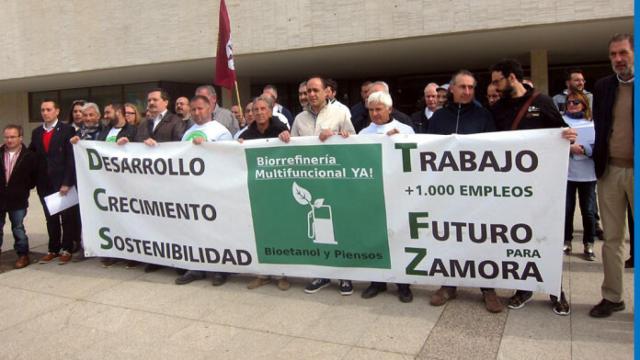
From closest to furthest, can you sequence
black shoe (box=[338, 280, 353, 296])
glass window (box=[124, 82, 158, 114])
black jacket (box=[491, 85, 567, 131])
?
black jacket (box=[491, 85, 567, 131])
black shoe (box=[338, 280, 353, 296])
glass window (box=[124, 82, 158, 114])

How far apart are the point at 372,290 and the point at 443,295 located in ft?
1.96

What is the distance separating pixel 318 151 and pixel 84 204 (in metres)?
2.84

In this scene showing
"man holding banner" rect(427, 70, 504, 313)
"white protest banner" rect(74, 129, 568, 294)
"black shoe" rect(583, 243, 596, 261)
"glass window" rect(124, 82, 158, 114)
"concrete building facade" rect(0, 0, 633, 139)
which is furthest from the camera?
"glass window" rect(124, 82, 158, 114)

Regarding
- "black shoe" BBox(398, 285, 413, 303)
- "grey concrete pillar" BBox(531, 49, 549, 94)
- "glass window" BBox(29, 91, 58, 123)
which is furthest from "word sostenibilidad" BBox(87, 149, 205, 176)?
"glass window" BBox(29, 91, 58, 123)

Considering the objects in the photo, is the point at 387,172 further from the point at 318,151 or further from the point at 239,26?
the point at 239,26

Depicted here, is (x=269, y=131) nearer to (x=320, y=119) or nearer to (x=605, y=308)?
(x=320, y=119)

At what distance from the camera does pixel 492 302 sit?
397 centimetres

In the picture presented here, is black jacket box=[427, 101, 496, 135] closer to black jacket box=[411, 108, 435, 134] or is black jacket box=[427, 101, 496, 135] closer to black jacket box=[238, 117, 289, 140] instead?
black jacket box=[238, 117, 289, 140]

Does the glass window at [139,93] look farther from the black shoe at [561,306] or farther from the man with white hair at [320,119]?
the black shoe at [561,306]

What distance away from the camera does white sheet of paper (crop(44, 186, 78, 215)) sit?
19.0 feet

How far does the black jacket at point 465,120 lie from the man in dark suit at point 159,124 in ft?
9.24

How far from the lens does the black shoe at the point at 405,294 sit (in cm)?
426

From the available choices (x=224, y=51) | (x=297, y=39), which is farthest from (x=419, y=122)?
(x=297, y=39)

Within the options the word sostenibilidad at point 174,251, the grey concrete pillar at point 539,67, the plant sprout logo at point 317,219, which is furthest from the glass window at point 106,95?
the plant sprout logo at point 317,219
